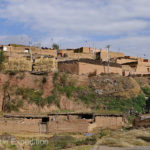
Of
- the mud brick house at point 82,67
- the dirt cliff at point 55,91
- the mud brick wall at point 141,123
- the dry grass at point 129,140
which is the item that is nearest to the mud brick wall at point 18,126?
the dirt cliff at point 55,91

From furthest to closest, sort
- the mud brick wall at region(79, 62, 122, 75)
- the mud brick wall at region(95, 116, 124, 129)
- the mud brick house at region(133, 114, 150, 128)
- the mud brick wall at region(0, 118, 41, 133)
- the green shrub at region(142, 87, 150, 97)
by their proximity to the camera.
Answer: the mud brick wall at region(79, 62, 122, 75)
the green shrub at region(142, 87, 150, 97)
the mud brick wall at region(95, 116, 124, 129)
the mud brick wall at region(0, 118, 41, 133)
the mud brick house at region(133, 114, 150, 128)

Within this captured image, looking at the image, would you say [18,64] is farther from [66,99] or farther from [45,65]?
[66,99]

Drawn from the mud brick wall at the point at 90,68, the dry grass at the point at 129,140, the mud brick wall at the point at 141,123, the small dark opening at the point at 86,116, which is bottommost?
the dry grass at the point at 129,140

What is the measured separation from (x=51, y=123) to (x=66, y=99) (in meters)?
4.67

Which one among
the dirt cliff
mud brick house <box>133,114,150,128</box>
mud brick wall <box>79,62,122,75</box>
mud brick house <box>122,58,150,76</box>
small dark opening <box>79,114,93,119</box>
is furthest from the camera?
mud brick house <box>122,58,150,76</box>

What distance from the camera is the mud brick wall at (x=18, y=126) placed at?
22.4m

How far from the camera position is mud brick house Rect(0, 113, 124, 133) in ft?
73.2

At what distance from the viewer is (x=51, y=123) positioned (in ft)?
74.5

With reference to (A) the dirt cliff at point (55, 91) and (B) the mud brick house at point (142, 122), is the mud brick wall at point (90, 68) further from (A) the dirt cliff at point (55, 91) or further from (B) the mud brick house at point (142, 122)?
(B) the mud brick house at point (142, 122)

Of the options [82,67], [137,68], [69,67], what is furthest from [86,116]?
[137,68]

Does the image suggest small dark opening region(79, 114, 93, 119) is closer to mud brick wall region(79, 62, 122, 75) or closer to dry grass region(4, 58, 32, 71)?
mud brick wall region(79, 62, 122, 75)

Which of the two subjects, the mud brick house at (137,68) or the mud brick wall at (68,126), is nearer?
the mud brick wall at (68,126)

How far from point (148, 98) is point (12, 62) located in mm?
12325

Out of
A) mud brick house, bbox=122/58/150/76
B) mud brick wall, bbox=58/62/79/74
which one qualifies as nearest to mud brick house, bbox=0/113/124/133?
mud brick wall, bbox=58/62/79/74
